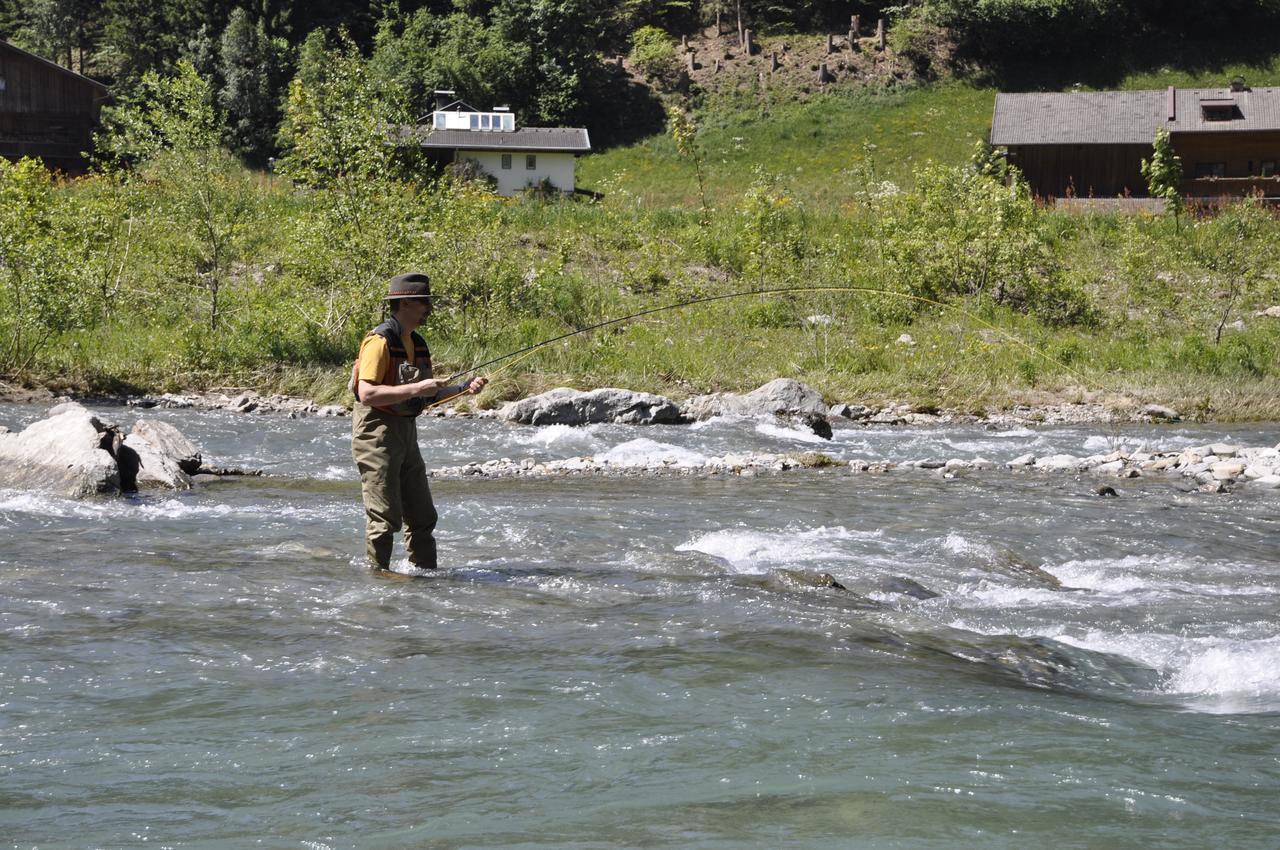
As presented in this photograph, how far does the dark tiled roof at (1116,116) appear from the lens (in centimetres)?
4138

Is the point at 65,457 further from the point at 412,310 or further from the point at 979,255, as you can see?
the point at 979,255

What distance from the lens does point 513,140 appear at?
49125 millimetres

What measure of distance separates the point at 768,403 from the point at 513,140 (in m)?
34.3

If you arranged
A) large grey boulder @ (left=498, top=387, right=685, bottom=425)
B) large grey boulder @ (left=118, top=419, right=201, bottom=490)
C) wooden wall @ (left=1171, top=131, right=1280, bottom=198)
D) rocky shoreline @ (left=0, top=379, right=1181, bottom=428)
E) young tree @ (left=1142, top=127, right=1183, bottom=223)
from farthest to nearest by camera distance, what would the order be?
wooden wall @ (left=1171, top=131, right=1280, bottom=198)
young tree @ (left=1142, top=127, right=1183, bottom=223)
rocky shoreline @ (left=0, top=379, right=1181, bottom=428)
large grey boulder @ (left=498, top=387, right=685, bottom=425)
large grey boulder @ (left=118, top=419, right=201, bottom=490)

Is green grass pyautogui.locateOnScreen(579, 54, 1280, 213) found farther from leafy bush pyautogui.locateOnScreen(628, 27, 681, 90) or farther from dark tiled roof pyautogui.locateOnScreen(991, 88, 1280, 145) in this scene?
dark tiled roof pyautogui.locateOnScreen(991, 88, 1280, 145)

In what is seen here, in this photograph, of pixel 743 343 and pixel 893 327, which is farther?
pixel 893 327

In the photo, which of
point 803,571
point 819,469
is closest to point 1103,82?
point 819,469

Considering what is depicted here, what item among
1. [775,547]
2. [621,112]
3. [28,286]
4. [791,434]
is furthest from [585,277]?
[621,112]

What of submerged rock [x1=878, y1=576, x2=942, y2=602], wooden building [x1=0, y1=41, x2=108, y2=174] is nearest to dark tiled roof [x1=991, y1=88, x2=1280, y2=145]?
wooden building [x1=0, y1=41, x2=108, y2=174]

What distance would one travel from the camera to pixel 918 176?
2583 cm

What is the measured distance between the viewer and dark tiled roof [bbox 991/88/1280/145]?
4138 centimetres

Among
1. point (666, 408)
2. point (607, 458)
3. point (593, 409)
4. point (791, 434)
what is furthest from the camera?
point (666, 408)

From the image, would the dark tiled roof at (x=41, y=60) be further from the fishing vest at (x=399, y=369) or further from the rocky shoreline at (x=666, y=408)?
the fishing vest at (x=399, y=369)

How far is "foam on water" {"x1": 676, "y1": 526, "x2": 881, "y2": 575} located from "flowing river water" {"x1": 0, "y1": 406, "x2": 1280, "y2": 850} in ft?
0.18
